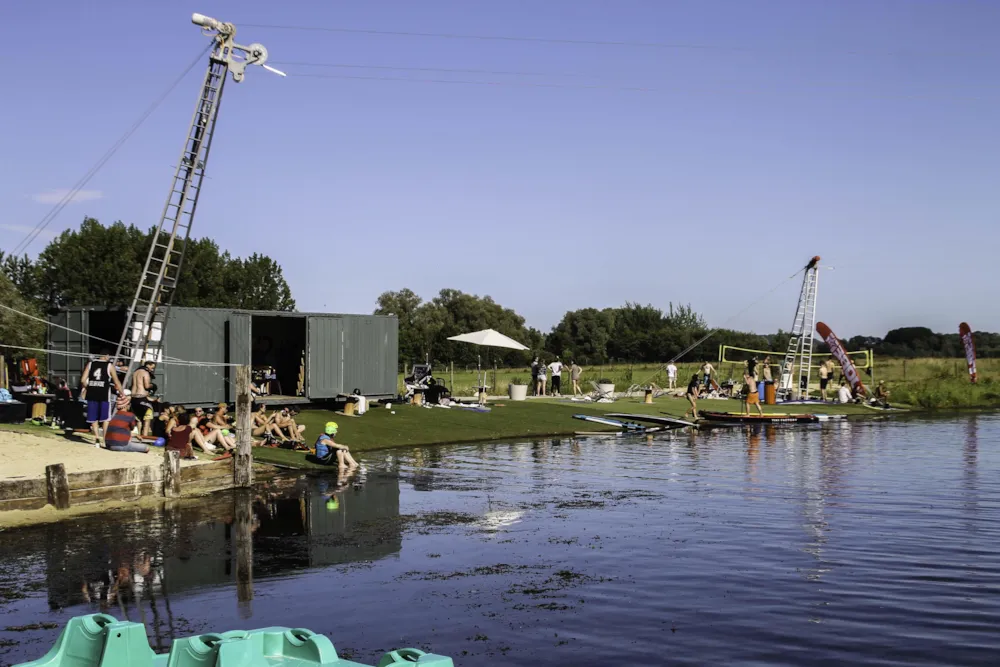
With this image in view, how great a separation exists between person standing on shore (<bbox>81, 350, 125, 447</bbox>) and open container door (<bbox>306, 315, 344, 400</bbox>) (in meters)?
9.56

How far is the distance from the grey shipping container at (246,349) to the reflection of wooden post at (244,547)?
7.89 metres

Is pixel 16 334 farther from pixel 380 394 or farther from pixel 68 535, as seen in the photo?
pixel 68 535

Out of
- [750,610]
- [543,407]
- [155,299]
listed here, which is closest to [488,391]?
[543,407]

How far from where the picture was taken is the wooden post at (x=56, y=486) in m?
15.6

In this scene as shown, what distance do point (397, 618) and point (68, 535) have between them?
644cm

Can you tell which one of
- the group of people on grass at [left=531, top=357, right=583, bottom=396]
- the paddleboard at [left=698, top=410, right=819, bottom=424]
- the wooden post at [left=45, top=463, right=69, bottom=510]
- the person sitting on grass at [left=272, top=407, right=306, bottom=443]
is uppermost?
the group of people on grass at [left=531, top=357, right=583, bottom=396]

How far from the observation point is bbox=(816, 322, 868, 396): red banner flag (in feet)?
146

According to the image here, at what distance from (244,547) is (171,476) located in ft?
13.3

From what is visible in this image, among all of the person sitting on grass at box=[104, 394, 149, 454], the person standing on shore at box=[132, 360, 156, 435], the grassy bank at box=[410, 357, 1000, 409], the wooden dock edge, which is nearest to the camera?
the wooden dock edge

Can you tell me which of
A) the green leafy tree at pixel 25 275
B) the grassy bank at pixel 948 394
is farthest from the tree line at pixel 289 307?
the grassy bank at pixel 948 394

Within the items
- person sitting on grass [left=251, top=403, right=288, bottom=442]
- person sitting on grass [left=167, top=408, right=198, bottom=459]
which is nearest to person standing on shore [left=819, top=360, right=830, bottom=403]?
person sitting on grass [left=251, top=403, right=288, bottom=442]

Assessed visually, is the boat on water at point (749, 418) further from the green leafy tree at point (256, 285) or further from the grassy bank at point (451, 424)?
the green leafy tree at point (256, 285)

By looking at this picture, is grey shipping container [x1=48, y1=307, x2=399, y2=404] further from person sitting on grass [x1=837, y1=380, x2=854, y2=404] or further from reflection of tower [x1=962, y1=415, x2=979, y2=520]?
person sitting on grass [x1=837, y1=380, x2=854, y2=404]

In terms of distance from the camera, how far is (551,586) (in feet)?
38.3
